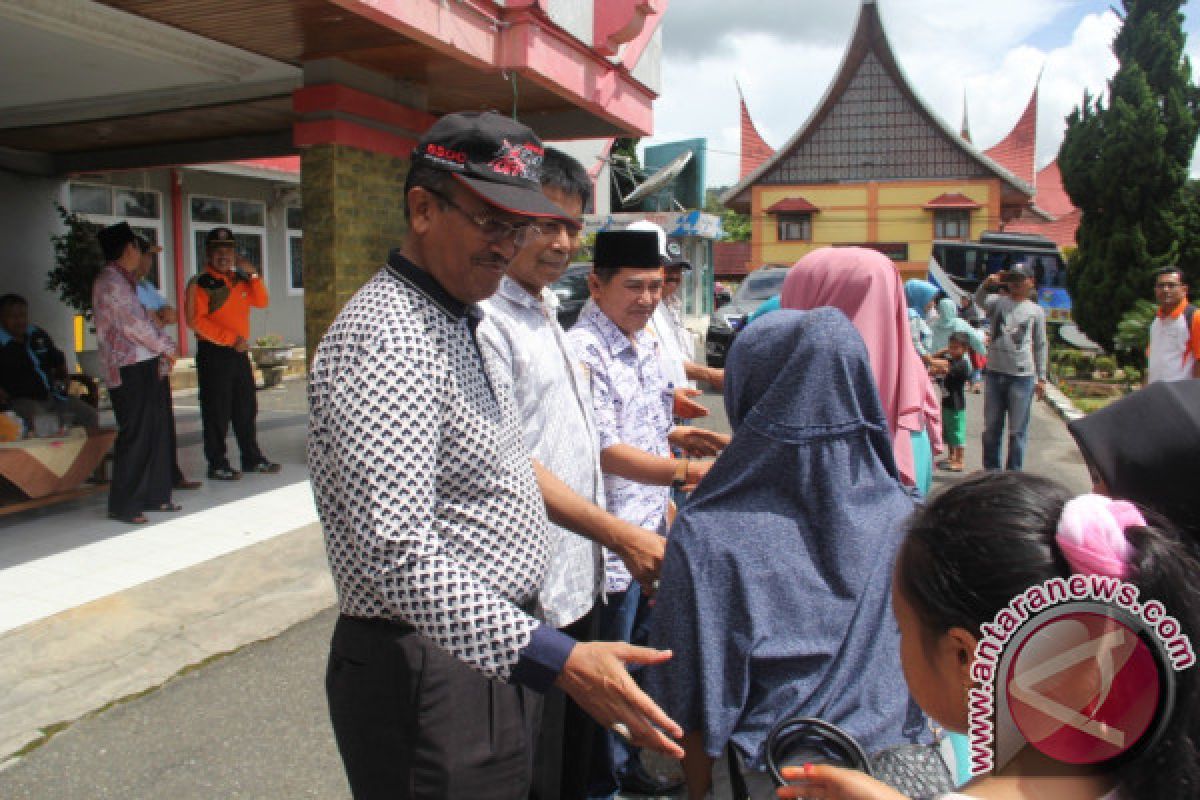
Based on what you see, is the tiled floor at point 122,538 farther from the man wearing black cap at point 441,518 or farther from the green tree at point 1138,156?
the green tree at point 1138,156

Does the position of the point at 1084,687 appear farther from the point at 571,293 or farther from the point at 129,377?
the point at 571,293

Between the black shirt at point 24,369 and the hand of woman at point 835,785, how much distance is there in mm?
6585

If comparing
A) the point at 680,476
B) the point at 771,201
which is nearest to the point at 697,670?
the point at 680,476

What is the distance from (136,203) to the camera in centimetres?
1290

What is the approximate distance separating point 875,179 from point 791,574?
110 ft

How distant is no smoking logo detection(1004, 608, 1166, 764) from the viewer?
93cm

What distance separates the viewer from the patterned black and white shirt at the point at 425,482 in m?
1.41

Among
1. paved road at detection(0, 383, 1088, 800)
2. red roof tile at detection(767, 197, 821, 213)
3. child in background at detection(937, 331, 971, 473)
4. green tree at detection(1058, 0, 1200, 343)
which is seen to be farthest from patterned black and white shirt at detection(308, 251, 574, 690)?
red roof tile at detection(767, 197, 821, 213)

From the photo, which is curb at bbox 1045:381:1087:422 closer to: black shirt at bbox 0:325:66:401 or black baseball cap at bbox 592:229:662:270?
black baseball cap at bbox 592:229:662:270

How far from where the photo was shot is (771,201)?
33.4 metres

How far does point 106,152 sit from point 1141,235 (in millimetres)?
16404

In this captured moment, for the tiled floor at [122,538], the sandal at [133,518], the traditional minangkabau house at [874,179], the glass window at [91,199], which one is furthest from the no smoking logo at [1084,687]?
the traditional minangkabau house at [874,179]

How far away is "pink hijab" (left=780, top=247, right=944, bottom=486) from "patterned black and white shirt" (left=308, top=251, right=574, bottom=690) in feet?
4.12

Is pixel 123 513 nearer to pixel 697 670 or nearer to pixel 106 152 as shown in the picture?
pixel 697 670
